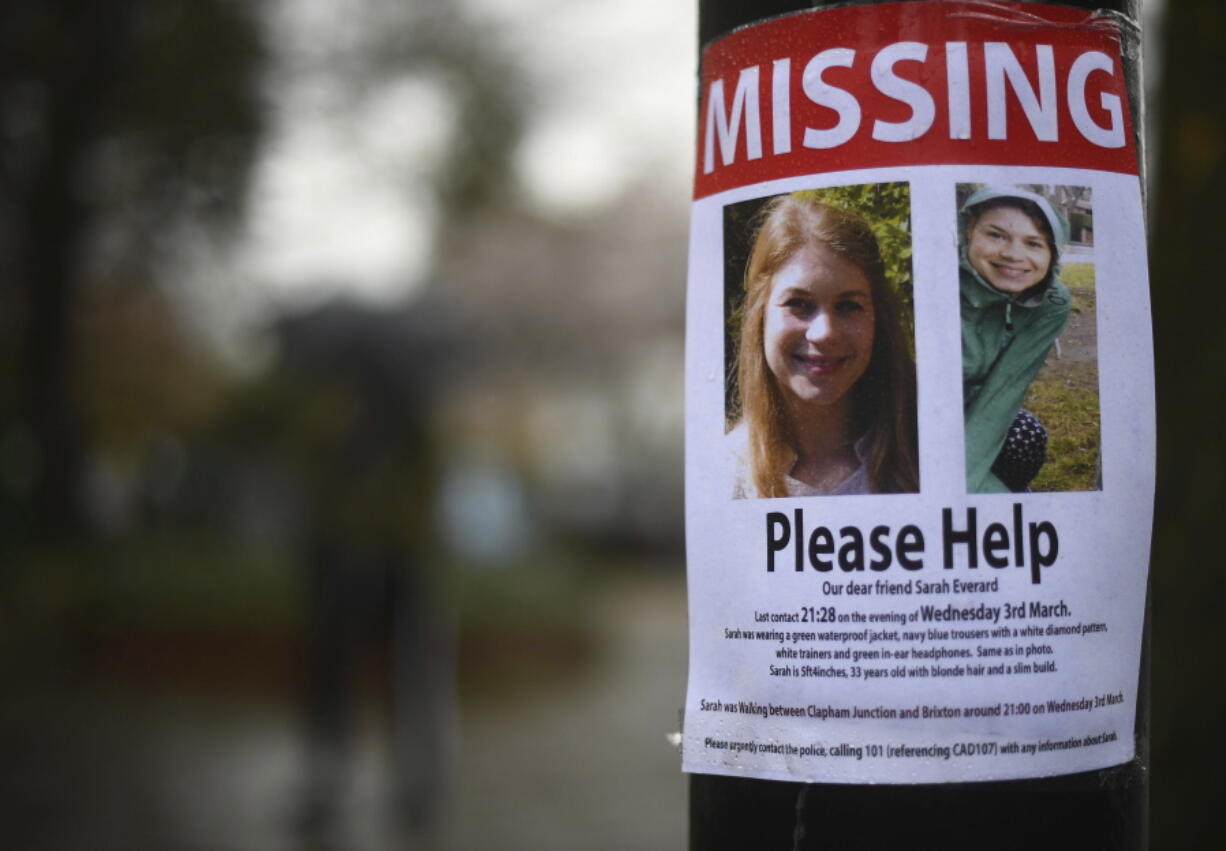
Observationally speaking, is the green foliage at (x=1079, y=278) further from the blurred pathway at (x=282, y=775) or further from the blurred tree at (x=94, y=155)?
the blurred tree at (x=94, y=155)

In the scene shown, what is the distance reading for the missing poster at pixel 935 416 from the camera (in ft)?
4.28

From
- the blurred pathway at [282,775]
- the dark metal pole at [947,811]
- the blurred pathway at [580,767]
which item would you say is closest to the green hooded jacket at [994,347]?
the dark metal pole at [947,811]

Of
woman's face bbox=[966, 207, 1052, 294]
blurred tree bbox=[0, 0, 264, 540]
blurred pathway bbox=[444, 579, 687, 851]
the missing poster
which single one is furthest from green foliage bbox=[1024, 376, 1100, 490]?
blurred tree bbox=[0, 0, 264, 540]

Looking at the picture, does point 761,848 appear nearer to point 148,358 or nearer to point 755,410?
A: point 755,410

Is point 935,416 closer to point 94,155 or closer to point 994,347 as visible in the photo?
point 994,347

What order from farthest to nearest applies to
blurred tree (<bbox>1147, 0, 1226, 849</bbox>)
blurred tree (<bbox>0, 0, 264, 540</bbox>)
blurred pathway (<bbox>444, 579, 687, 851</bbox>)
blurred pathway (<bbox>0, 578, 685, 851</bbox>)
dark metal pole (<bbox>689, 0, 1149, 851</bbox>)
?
blurred tree (<bbox>0, 0, 264, 540</bbox>) → blurred pathway (<bbox>444, 579, 687, 851</bbox>) → blurred pathway (<bbox>0, 578, 685, 851</bbox>) → blurred tree (<bbox>1147, 0, 1226, 849</bbox>) → dark metal pole (<bbox>689, 0, 1149, 851</bbox>)

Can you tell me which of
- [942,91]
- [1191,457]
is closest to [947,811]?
[942,91]

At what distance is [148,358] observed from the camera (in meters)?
22.5

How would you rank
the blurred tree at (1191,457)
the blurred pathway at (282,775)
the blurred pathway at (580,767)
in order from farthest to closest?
the blurred pathway at (580,767)
the blurred pathway at (282,775)
the blurred tree at (1191,457)

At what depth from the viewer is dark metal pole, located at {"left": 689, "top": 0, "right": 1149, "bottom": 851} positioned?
1.30 metres

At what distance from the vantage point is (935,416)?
1328 mm

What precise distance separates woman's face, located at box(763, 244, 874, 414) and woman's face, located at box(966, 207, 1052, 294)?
A: 0.12 m

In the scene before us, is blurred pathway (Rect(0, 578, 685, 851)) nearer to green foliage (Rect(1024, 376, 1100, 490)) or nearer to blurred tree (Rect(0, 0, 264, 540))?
blurred tree (Rect(0, 0, 264, 540))

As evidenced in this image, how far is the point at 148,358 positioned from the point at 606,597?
8.68 m
